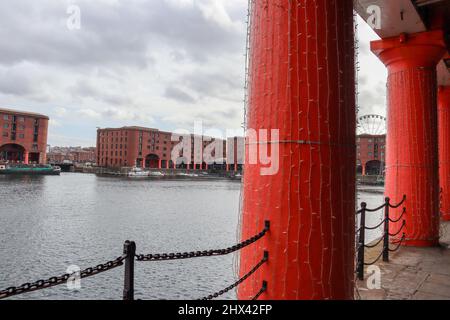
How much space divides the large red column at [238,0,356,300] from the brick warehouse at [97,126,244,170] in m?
91.5

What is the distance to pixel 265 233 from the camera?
240cm

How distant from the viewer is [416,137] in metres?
6.41

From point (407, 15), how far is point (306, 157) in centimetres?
502

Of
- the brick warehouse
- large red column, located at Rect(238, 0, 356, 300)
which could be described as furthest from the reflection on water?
the brick warehouse

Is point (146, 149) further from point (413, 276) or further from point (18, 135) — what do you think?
point (413, 276)

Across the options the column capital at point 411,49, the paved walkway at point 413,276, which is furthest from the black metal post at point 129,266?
the column capital at point 411,49

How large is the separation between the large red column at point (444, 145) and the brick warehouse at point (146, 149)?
276 ft

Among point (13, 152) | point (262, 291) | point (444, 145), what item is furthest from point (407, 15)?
point (13, 152)

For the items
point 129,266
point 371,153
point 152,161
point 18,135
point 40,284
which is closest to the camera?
point 40,284

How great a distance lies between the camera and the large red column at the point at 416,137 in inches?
253

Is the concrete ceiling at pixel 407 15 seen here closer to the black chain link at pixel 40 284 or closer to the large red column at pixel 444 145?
the large red column at pixel 444 145

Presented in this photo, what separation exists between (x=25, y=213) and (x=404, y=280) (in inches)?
968

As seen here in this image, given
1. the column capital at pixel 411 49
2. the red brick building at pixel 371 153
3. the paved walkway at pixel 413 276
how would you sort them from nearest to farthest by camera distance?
the paved walkway at pixel 413 276, the column capital at pixel 411 49, the red brick building at pixel 371 153

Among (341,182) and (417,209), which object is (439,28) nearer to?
(417,209)
